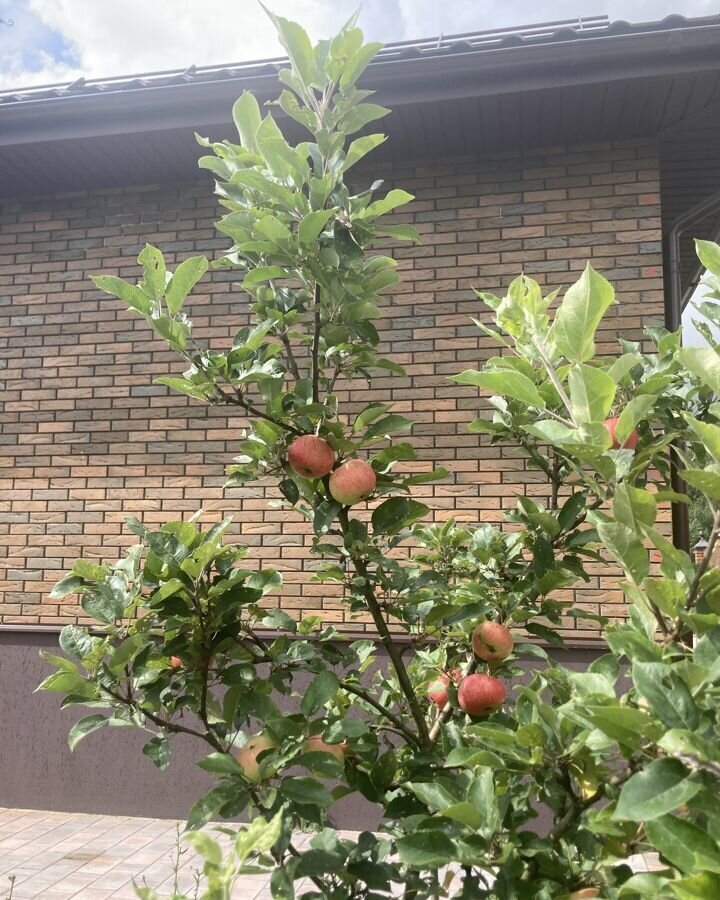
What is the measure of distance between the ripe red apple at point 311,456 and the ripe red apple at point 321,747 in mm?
540

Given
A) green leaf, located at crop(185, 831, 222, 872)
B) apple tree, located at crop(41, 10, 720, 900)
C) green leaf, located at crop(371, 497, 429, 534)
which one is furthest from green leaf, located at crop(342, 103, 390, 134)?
green leaf, located at crop(185, 831, 222, 872)

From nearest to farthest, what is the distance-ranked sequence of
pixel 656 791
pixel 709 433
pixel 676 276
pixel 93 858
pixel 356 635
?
pixel 656 791 < pixel 709 433 < pixel 93 858 < pixel 356 635 < pixel 676 276

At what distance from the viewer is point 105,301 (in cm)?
541

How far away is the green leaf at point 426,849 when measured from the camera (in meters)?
1.13

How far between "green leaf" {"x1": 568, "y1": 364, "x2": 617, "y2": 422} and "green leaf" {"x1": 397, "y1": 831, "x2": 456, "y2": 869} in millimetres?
663

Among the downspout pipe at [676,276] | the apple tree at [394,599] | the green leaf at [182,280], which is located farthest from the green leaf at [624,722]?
the downspout pipe at [676,276]

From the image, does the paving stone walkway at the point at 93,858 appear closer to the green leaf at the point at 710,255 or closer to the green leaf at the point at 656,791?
the green leaf at the point at 656,791

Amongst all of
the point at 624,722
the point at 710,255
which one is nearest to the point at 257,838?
the point at 624,722

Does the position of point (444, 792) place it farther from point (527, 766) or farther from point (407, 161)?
point (407, 161)

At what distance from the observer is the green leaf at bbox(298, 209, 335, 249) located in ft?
5.05

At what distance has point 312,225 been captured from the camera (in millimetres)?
1558

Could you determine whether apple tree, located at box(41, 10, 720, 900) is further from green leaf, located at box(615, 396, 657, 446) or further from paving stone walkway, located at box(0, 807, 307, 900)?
paving stone walkway, located at box(0, 807, 307, 900)

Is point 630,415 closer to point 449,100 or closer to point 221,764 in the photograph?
point 221,764

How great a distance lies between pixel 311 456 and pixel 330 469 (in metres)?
0.07
